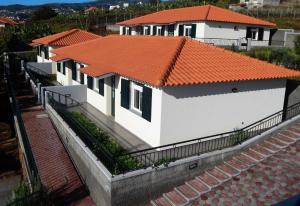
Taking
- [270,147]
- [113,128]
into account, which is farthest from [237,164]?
[113,128]

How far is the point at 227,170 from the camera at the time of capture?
13.0 meters

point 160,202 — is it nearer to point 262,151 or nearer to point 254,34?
point 262,151

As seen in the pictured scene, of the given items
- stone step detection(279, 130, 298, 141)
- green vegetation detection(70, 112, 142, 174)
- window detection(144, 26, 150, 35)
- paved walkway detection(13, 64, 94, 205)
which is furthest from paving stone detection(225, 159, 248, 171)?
window detection(144, 26, 150, 35)

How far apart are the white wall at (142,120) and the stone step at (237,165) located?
310 centimetres

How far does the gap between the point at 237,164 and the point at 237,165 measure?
8 centimetres

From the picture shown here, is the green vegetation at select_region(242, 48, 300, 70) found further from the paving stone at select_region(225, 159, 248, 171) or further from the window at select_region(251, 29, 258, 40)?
the paving stone at select_region(225, 159, 248, 171)

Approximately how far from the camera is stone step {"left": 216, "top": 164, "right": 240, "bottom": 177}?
12739 mm

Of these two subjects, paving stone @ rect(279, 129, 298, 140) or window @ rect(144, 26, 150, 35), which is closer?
paving stone @ rect(279, 129, 298, 140)

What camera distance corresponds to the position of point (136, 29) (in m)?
50.1

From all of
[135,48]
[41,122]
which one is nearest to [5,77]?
[41,122]

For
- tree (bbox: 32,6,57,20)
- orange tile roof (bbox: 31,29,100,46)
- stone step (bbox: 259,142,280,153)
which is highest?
tree (bbox: 32,6,57,20)

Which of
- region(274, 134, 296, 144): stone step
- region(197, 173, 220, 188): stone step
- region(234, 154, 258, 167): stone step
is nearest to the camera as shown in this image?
region(197, 173, 220, 188): stone step

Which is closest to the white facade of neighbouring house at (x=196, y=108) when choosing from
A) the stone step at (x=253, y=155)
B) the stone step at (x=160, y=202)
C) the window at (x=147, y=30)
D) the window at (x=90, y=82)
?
the stone step at (x=253, y=155)

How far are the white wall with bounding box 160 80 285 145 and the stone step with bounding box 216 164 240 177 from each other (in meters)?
2.00
